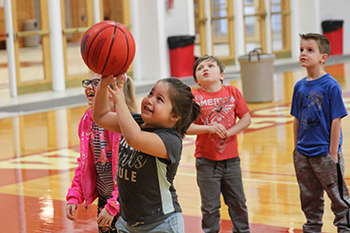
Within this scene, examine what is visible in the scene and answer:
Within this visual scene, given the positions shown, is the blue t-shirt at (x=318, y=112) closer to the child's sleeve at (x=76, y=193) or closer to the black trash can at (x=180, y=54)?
the child's sleeve at (x=76, y=193)

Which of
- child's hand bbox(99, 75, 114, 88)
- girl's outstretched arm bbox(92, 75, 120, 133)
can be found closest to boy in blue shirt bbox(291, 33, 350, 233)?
girl's outstretched arm bbox(92, 75, 120, 133)

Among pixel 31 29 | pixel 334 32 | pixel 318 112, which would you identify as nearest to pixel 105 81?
pixel 318 112

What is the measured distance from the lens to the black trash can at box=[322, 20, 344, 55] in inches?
785

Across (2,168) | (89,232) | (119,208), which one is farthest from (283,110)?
(119,208)

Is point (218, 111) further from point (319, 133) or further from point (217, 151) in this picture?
point (319, 133)

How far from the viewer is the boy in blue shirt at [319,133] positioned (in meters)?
3.63

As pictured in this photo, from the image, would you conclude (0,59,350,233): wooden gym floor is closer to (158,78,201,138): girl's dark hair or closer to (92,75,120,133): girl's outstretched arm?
(158,78,201,138): girl's dark hair

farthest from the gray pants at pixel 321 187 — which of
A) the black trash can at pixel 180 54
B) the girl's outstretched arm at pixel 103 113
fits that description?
the black trash can at pixel 180 54

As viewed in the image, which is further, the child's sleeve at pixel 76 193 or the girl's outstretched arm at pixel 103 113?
the child's sleeve at pixel 76 193

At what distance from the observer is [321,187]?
379 centimetres

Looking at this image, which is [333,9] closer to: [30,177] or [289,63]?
[289,63]

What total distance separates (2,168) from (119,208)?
4.29 metres

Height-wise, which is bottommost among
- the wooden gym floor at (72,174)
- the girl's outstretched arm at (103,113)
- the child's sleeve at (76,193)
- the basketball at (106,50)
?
the wooden gym floor at (72,174)

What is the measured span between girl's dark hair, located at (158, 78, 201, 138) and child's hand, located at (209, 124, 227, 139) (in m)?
1.05
